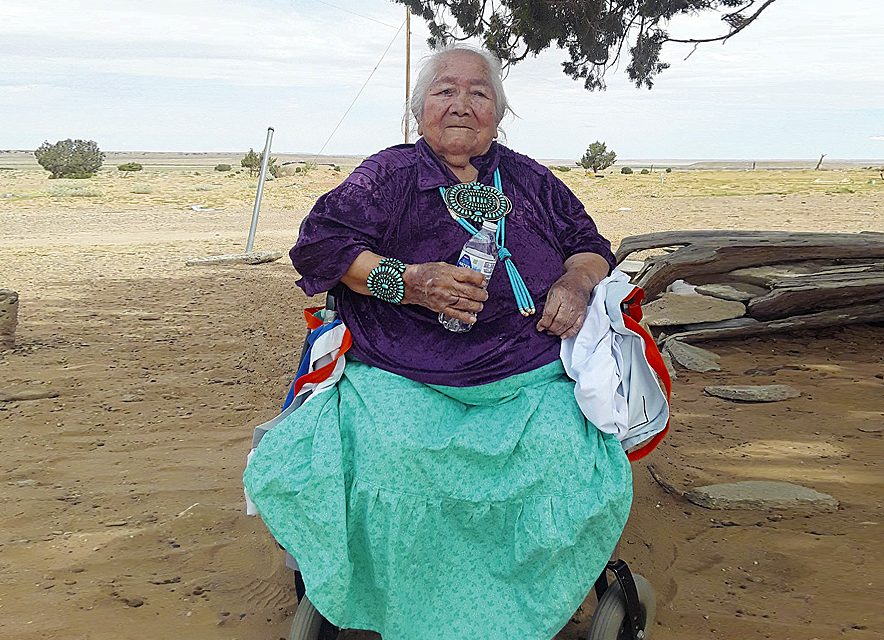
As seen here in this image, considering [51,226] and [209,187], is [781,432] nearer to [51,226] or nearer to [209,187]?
[51,226]

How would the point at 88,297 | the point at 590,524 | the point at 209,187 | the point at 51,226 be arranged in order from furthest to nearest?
the point at 209,187 → the point at 51,226 → the point at 88,297 → the point at 590,524

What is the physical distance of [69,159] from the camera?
113 ft

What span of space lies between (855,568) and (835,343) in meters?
3.26

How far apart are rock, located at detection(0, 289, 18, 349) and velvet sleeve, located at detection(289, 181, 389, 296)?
3875 millimetres

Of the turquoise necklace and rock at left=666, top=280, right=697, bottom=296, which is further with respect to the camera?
rock at left=666, top=280, right=697, bottom=296

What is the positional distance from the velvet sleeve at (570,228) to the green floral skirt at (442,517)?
75 centimetres

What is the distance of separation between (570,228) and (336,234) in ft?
2.67

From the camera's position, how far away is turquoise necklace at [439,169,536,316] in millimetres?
2639

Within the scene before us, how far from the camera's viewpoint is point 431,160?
2.80m

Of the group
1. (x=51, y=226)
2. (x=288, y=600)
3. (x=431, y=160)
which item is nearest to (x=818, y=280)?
(x=431, y=160)

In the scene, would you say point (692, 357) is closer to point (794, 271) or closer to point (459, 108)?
point (794, 271)

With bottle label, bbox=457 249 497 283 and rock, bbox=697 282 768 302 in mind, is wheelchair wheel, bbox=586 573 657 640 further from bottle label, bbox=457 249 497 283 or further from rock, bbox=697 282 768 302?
rock, bbox=697 282 768 302

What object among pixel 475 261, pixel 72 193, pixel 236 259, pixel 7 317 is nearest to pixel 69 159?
pixel 72 193

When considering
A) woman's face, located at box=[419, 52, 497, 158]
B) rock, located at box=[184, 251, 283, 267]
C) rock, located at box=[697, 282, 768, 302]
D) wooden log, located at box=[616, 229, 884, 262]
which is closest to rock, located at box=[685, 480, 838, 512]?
woman's face, located at box=[419, 52, 497, 158]
